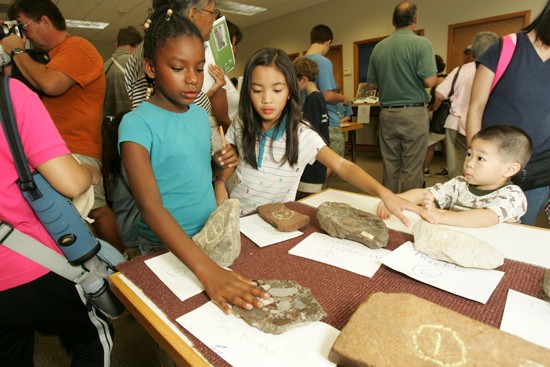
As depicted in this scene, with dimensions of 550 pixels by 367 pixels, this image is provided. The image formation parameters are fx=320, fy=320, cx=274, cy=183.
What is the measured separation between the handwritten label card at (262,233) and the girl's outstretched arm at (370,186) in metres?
0.34

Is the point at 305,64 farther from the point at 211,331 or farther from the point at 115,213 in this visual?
the point at 211,331

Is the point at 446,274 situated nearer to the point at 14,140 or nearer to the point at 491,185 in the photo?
the point at 491,185

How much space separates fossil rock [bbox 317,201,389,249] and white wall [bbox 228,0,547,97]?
18.2 feet

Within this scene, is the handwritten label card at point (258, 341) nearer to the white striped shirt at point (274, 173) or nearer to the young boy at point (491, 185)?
the young boy at point (491, 185)

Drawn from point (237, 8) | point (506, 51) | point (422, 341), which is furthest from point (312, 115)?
point (237, 8)

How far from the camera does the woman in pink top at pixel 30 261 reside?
33.6 inches

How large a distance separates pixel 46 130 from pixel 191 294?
60 centimetres

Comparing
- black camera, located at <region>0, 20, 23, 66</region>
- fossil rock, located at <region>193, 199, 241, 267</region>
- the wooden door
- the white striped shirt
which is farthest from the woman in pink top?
the wooden door

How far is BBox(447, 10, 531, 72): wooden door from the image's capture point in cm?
538

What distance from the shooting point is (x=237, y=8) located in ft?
26.3

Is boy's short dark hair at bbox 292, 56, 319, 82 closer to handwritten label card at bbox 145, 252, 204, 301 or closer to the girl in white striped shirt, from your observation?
the girl in white striped shirt

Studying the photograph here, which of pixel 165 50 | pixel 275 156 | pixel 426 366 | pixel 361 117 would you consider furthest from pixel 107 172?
pixel 361 117

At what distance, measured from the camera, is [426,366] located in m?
0.51

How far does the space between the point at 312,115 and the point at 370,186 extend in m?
1.69
